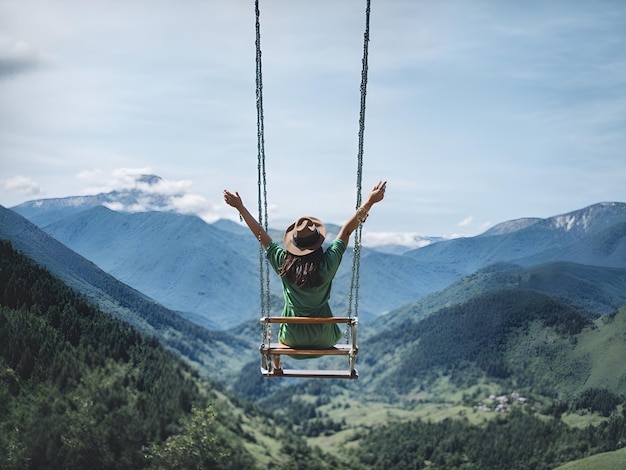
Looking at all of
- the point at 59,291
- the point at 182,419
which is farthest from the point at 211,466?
the point at 59,291

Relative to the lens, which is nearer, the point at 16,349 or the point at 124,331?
the point at 16,349

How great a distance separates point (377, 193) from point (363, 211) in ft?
1.90

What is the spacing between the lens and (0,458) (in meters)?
148

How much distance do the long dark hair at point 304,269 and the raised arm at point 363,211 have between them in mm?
647

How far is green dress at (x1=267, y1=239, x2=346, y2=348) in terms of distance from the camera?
48.0 feet

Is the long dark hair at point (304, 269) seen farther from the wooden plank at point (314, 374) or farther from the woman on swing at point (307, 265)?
the wooden plank at point (314, 374)

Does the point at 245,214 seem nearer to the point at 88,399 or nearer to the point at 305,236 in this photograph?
the point at 305,236

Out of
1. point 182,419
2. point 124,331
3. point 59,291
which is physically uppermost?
point 59,291

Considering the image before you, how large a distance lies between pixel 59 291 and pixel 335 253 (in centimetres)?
18056

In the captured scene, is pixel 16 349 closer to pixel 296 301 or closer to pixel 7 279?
A: pixel 7 279

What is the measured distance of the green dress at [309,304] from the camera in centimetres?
1462

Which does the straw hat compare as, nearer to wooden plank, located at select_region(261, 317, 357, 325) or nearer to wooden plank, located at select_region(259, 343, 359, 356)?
wooden plank, located at select_region(261, 317, 357, 325)

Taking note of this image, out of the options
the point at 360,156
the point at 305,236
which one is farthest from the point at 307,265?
the point at 360,156

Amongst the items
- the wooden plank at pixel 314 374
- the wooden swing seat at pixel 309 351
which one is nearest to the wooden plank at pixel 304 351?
the wooden swing seat at pixel 309 351
